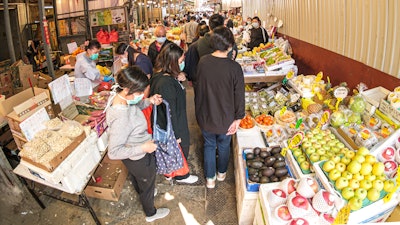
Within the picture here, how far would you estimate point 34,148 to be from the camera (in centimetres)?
231

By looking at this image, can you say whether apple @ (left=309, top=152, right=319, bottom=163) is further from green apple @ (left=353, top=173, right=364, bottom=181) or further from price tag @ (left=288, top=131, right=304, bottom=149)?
green apple @ (left=353, top=173, right=364, bottom=181)

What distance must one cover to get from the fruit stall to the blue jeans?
0.76 ft

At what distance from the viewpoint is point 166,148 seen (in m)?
2.76

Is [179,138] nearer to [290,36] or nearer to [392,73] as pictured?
[392,73]

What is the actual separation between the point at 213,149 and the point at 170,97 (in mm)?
984

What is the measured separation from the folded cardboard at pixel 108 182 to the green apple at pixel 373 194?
270 cm

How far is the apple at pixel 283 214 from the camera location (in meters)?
1.90

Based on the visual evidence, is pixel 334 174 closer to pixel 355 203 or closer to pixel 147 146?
pixel 355 203

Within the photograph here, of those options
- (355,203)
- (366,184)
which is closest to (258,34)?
(366,184)

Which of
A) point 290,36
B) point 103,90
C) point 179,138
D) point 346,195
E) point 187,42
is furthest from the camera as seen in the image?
point 187,42

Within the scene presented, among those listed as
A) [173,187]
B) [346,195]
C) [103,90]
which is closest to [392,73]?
[346,195]

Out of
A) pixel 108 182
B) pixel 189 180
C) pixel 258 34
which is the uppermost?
pixel 258 34

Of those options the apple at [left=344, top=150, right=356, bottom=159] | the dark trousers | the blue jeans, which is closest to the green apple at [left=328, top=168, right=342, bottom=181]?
the apple at [left=344, top=150, right=356, bottom=159]

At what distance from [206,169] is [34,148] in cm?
198
